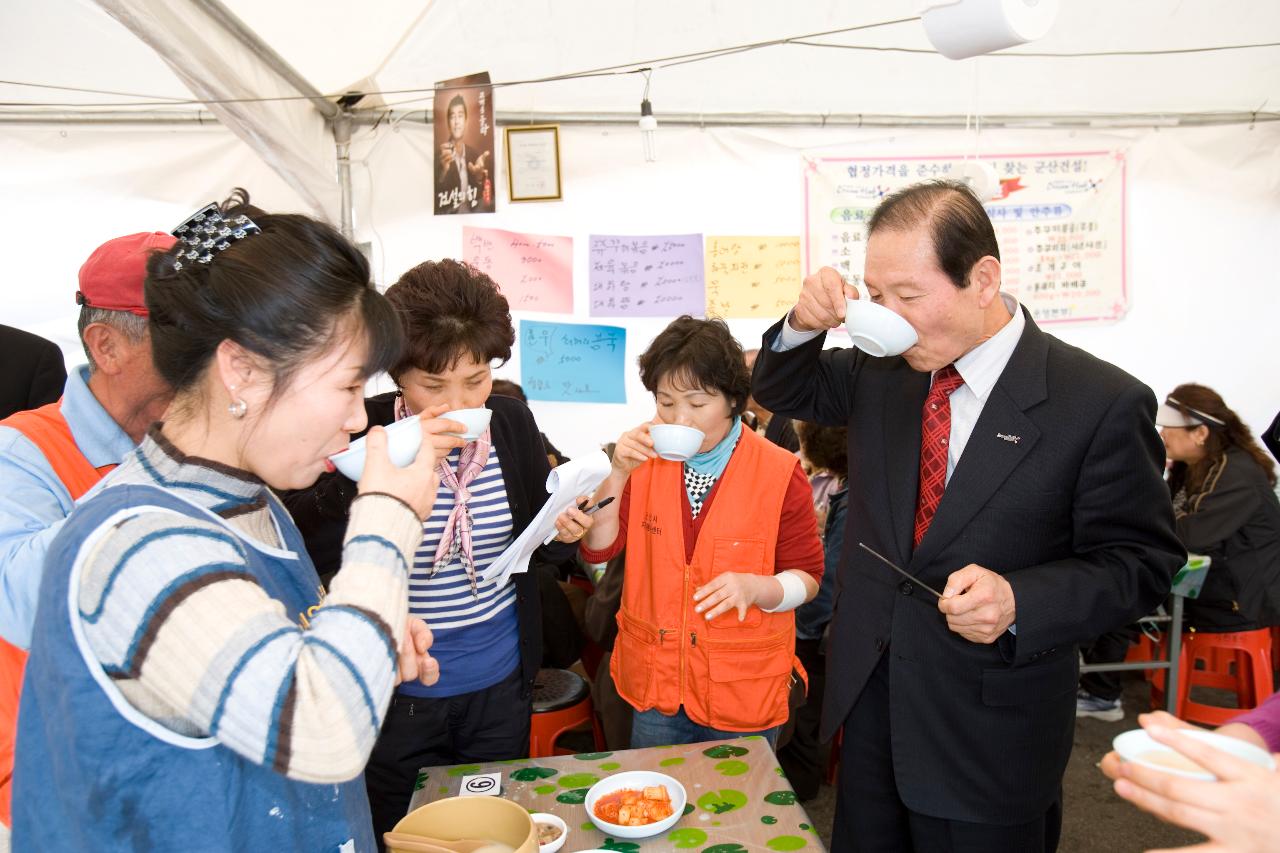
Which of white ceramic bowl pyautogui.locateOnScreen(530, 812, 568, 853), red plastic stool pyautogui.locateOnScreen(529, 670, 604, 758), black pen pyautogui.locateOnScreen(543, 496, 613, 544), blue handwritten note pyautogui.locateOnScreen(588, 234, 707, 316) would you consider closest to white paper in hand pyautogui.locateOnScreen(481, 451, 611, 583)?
black pen pyautogui.locateOnScreen(543, 496, 613, 544)

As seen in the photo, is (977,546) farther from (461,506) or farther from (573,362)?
(573,362)

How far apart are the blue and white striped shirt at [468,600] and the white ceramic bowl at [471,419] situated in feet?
1.05

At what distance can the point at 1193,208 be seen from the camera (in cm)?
411

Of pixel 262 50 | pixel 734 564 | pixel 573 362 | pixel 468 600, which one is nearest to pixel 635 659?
pixel 734 564

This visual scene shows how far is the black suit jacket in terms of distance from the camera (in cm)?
146

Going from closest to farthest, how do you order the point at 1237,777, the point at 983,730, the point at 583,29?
1. the point at 1237,777
2. the point at 983,730
3. the point at 583,29

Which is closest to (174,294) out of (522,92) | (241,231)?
(241,231)

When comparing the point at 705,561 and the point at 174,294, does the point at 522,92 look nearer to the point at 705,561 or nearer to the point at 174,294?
the point at 705,561

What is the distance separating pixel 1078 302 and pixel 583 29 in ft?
8.89

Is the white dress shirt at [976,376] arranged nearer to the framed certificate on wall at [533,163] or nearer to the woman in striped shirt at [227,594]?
the woman in striped shirt at [227,594]

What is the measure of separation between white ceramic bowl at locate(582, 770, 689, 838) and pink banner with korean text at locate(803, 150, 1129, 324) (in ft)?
9.76

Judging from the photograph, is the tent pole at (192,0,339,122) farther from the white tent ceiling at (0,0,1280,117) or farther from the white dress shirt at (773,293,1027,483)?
the white dress shirt at (773,293,1027,483)

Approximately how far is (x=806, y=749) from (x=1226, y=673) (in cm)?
211

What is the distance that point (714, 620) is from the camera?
6.25 ft
